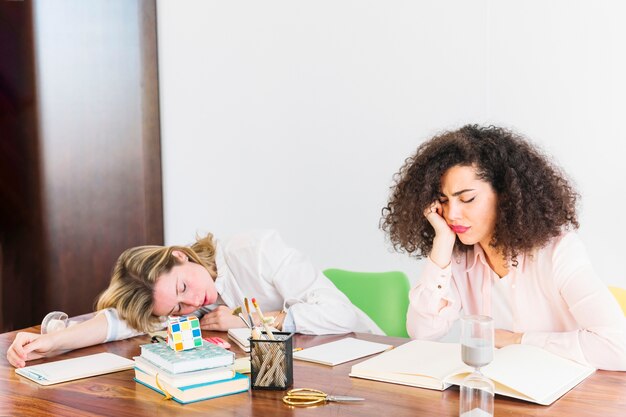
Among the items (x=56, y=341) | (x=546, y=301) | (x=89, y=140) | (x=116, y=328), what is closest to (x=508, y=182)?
(x=546, y=301)

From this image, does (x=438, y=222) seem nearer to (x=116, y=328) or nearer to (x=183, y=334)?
(x=183, y=334)

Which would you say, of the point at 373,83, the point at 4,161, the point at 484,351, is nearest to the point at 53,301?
the point at 4,161

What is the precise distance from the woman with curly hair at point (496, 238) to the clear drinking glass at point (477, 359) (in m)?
0.50

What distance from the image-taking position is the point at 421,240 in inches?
90.1

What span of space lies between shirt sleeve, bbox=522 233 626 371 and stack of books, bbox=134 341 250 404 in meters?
0.73

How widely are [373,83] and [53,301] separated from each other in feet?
6.03

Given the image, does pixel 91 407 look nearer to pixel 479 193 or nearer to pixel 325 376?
pixel 325 376

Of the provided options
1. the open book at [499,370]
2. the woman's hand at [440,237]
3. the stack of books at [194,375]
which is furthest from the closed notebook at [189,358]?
the woman's hand at [440,237]

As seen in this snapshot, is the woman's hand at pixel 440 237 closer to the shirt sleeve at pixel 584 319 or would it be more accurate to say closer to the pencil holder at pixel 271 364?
the shirt sleeve at pixel 584 319

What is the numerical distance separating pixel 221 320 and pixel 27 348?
547mm

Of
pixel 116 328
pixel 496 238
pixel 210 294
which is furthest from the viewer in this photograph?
pixel 210 294

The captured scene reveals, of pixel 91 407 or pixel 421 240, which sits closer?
pixel 91 407

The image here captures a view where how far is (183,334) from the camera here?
5.66 feet

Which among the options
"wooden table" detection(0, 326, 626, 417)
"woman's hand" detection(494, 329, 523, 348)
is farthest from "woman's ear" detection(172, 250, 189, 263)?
"woman's hand" detection(494, 329, 523, 348)
